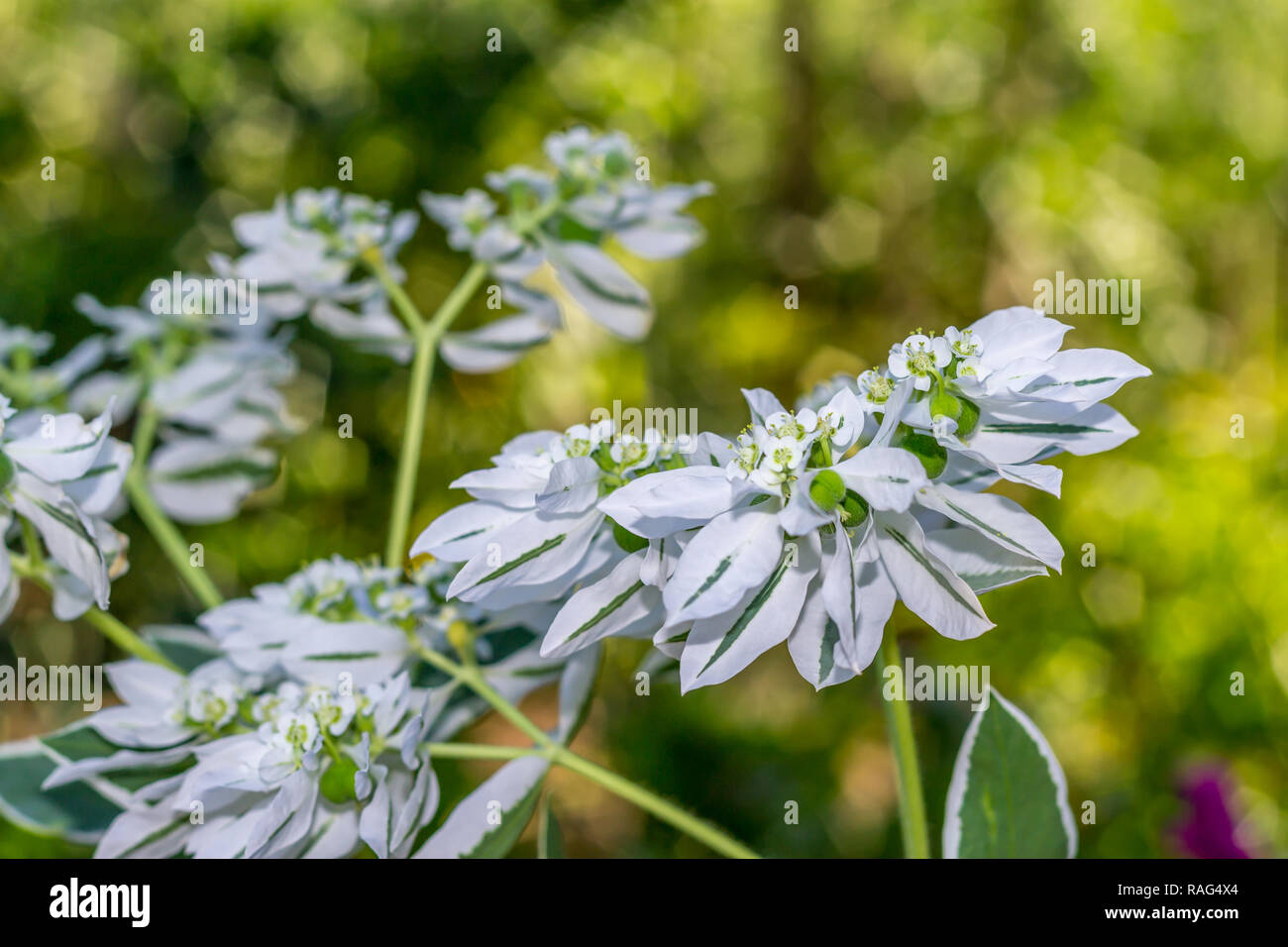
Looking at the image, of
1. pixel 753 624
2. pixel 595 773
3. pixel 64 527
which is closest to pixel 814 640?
pixel 753 624

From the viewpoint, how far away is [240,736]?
0.47 meters

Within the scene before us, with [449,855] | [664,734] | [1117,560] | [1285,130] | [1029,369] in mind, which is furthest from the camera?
[1285,130]

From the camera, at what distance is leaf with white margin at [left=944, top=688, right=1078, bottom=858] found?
490 mm

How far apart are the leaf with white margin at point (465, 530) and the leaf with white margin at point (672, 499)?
3.4 inches

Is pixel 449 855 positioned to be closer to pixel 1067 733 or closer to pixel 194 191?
pixel 1067 733

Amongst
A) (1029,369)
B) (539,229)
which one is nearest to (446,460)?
(539,229)

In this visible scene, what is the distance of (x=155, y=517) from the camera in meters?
0.64

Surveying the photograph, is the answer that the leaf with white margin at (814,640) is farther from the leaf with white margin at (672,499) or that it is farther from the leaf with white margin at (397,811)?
the leaf with white margin at (397,811)

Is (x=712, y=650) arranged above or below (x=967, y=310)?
below

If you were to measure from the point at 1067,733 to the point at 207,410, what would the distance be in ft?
4.76

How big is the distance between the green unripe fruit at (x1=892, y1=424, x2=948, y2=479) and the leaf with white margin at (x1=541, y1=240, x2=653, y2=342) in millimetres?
359

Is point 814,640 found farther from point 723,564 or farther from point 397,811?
point 397,811

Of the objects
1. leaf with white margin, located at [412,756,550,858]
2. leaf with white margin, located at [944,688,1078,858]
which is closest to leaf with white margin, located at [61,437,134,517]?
leaf with white margin, located at [412,756,550,858]

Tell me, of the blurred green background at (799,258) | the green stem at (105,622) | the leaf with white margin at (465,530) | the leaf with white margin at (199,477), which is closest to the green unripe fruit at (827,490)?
the leaf with white margin at (465,530)
